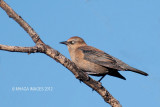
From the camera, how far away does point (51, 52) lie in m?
6.93

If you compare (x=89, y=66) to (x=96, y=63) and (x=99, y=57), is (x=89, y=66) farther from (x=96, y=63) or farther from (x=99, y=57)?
(x=99, y=57)

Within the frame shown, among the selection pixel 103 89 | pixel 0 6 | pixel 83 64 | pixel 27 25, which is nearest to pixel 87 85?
pixel 103 89

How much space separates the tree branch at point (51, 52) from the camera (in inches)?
264

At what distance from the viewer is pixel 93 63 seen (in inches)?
387

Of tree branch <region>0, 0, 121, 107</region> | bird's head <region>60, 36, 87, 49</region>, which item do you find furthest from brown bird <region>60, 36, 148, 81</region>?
tree branch <region>0, 0, 121, 107</region>

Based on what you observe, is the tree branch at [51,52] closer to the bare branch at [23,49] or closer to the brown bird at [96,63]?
the bare branch at [23,49]

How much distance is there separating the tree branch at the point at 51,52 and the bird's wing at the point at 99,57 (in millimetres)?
1676

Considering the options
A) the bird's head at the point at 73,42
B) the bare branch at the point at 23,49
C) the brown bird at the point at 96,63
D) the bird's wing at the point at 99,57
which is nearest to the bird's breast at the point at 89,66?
the brown bird at the point at 96,63

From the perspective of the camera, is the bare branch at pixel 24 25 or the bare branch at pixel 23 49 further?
the bare branch at pixel 24 25

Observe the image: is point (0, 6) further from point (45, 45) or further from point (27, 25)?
point (45, 45)

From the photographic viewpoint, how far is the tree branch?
6.71m

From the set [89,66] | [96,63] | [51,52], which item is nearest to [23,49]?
[51,52]

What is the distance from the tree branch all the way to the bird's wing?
168 centimetres

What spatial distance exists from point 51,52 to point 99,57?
130 inches
